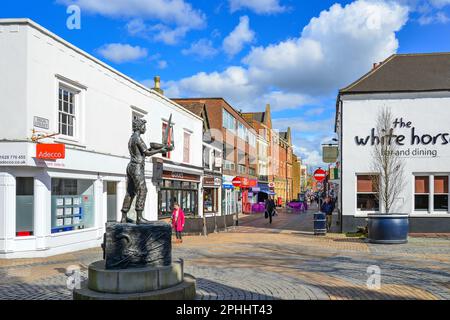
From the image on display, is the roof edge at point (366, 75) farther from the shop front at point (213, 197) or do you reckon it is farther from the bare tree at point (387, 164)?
the shop front at point (213, 197)

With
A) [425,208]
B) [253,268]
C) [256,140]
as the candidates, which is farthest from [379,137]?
[256,140]

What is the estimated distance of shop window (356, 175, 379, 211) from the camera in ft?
69.8

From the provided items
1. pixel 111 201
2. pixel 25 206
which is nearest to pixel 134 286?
pixel 25 206

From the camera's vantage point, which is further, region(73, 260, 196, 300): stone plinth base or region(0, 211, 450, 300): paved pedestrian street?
region(0, 211, 450, 300): paved pedestrian street

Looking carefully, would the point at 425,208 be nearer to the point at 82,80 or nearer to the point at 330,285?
the point at 330,285

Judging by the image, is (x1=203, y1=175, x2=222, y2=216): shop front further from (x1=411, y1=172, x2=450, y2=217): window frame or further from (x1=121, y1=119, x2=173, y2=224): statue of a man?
(x1=121, y1=119, x2=173, y2=224): statue of a man

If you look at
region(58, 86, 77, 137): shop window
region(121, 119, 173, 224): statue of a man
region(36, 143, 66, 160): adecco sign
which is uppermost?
region(58, 86, 77, 137): shop window

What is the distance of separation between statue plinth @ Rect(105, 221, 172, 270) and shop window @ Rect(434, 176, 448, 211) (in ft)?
53.3

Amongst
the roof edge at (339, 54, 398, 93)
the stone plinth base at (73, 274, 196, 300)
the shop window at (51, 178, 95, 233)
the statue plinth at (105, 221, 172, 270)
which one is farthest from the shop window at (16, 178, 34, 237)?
the roof edge at (339, 54, 398, 93)

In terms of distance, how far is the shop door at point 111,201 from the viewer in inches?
717

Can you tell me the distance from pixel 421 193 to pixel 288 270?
486 inches

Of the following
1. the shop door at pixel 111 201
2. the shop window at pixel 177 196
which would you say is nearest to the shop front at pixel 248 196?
the shop window at pixel 177 196

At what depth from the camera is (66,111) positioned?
15.5m

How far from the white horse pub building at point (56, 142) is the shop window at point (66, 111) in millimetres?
34
